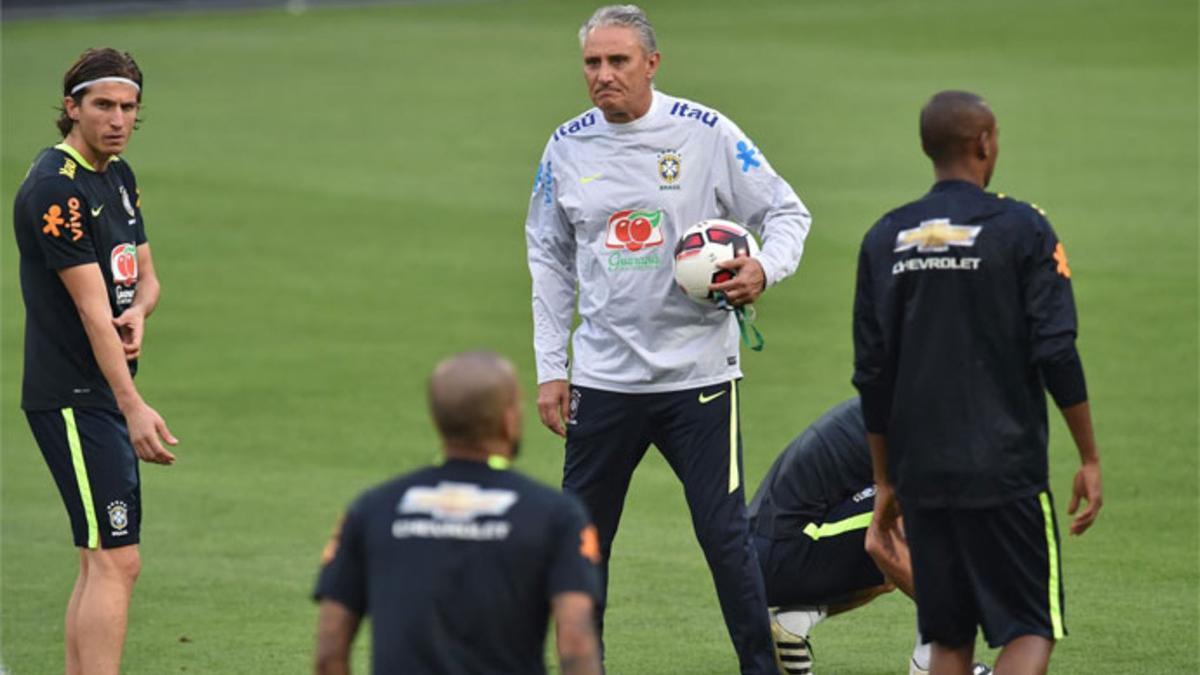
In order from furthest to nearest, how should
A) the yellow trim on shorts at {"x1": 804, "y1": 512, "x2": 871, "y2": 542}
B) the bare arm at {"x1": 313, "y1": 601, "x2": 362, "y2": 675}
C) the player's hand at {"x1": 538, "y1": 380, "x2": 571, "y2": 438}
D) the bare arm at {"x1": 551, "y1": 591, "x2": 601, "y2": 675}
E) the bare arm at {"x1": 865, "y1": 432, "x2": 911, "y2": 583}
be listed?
the yellow trim on shorts at {"x1": 804, "y1": 512, "x2": 871, "y2": 542}
the player's hand at {"x1": 538, "y1": 380, "x2": 571, "y2": 438}
the bare arm at {"x1": 865, "y1": 432, "x2": 911, "y2": 583}
the bare arm at {"x1": 313, "y1": 601, "x2": 362, "y2": 675}
the bare arm at {"x1": 551, "y1": 591, "x2": 601, "y2": 675}

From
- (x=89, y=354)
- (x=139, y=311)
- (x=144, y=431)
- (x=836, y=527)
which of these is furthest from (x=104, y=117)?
(x=836, y=527)

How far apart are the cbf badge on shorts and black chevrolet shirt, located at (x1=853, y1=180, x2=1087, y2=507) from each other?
2721mm

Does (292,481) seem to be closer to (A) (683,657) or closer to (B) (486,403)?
(A) (683,657)

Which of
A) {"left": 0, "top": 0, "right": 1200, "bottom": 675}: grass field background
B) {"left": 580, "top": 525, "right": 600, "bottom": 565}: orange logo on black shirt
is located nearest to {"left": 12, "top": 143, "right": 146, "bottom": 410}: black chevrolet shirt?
{"left": 0, "top": 0, "right": 1200, "bottom": 675}: grass field background

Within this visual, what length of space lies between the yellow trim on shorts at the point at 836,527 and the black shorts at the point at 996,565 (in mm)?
2024

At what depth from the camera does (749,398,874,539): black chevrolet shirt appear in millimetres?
8680

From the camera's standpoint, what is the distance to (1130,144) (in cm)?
2516

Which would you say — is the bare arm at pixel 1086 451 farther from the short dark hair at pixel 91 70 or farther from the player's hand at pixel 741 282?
the short dark hair at pixel 91 70

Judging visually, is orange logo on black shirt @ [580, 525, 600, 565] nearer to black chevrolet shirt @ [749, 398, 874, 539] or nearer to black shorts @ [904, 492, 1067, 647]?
black shorts @ [904, 492, 1067, 647]

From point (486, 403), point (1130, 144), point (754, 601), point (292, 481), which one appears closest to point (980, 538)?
point (754, 601)

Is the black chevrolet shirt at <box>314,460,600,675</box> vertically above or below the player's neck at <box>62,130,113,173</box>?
below

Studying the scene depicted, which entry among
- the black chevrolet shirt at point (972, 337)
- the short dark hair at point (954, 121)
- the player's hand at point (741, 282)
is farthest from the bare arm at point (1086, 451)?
the player's hand at point (741, 282)

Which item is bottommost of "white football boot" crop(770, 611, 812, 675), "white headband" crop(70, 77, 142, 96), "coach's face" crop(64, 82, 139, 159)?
"white football boot" crop(770, 611, 812, 675)

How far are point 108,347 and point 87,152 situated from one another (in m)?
0.71
